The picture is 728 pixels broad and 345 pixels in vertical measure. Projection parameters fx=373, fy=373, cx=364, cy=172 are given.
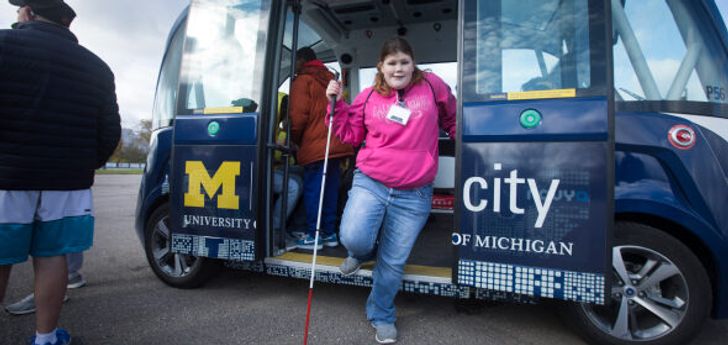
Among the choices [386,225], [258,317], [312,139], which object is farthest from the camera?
[312,139]

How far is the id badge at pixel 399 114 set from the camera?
229 cm

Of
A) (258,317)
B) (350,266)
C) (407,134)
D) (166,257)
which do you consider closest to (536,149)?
(407,134)

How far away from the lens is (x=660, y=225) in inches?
85.4

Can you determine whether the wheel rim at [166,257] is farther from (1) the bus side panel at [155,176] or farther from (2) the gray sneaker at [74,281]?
(2) the gray sneaker at [74,281]

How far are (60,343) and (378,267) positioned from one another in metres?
1.84

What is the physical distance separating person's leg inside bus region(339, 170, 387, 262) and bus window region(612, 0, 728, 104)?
5.13 feet

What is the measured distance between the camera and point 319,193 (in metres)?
3.46

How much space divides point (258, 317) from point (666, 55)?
3146mm

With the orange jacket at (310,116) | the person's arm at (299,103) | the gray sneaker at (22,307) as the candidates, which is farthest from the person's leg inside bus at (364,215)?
the gray sneaker at (22,307)

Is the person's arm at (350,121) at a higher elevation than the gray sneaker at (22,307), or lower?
higher

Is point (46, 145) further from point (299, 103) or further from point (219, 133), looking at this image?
point (299, 103)

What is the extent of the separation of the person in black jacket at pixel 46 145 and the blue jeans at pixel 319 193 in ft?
5.52

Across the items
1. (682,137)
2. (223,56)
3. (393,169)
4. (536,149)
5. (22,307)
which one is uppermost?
(223,56)

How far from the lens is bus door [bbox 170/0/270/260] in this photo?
279 cm
